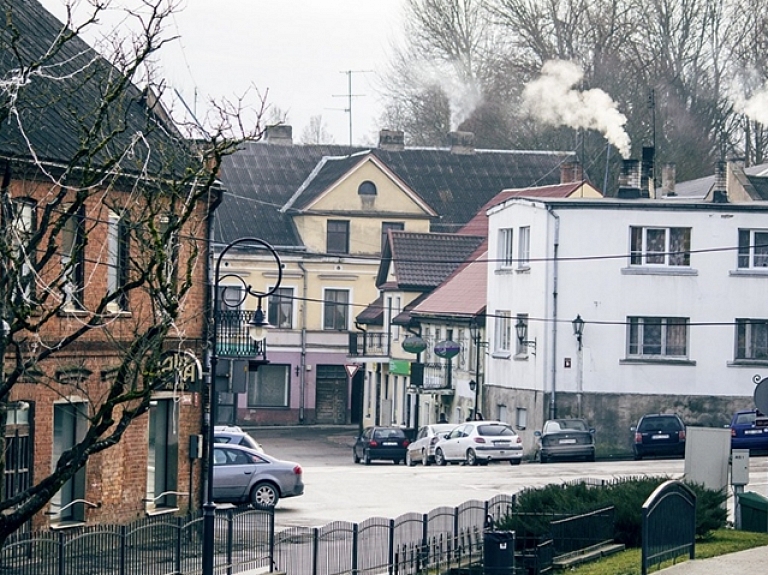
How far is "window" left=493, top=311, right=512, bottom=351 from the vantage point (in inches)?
2183

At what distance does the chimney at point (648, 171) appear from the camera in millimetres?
57125

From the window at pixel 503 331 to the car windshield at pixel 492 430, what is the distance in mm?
9128

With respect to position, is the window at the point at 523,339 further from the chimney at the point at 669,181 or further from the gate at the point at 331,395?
the gate at the point at 331,395

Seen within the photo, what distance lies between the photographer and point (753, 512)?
2664 centimetres

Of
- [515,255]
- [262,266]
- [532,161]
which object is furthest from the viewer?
[532,161]

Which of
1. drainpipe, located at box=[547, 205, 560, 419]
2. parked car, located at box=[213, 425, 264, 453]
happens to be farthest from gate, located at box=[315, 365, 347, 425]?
parked car, located at box=[213, 425, 264, 453]

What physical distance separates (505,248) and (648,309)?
669cm

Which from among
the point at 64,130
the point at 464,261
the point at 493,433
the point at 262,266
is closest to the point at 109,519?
the point at 64,130

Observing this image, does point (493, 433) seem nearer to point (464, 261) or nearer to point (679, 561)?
point (464, 261)

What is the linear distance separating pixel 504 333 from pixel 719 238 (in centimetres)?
861

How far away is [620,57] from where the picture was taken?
80.2m

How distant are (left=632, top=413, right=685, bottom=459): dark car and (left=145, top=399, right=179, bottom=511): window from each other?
20.0 metres

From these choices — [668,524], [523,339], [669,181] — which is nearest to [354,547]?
[668,524]

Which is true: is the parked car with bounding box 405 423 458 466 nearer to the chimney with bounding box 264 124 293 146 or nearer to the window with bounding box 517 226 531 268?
the window with bounding box 517 226 531 268
